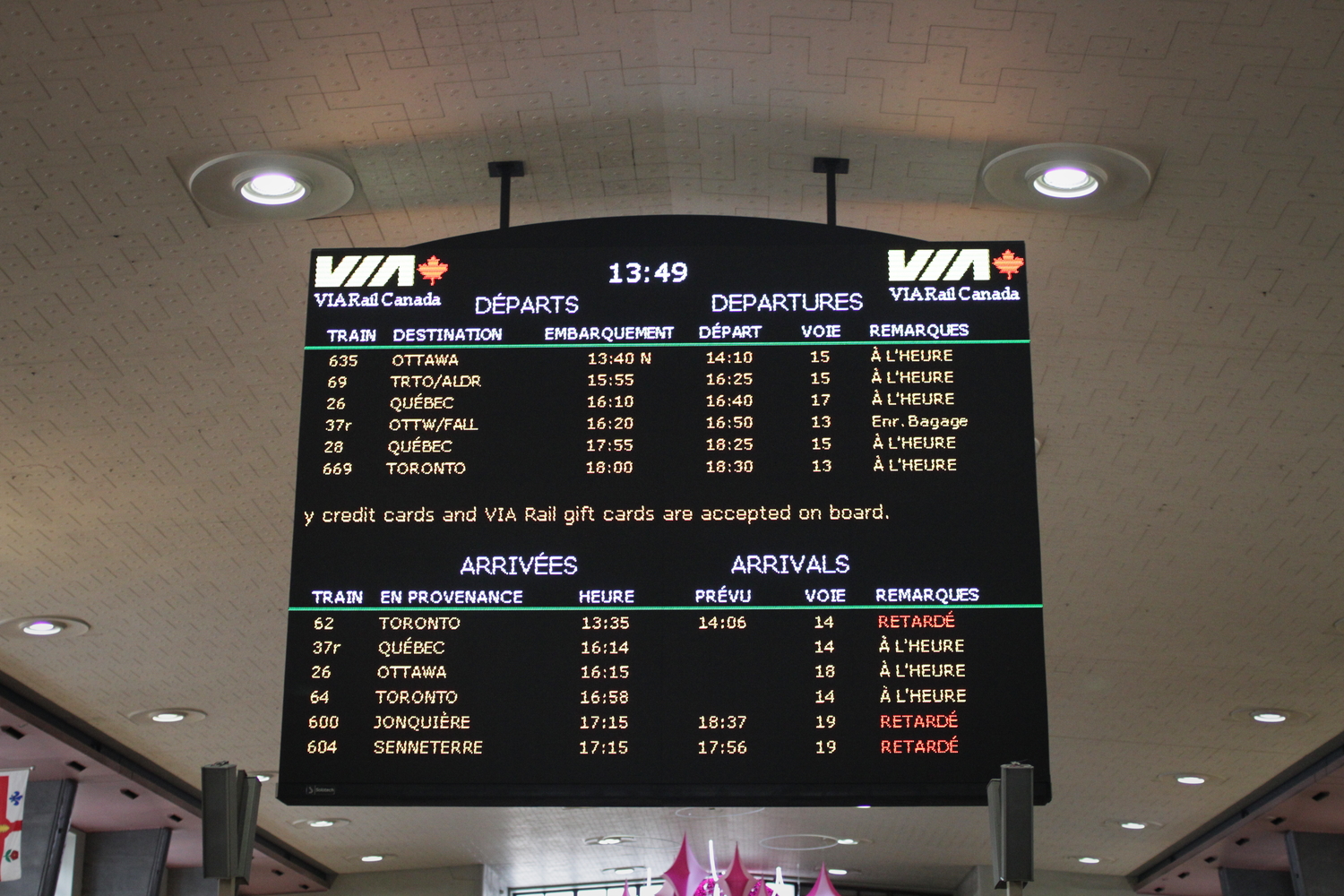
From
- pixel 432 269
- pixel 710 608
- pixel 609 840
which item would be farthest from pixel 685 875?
pixel 432 269

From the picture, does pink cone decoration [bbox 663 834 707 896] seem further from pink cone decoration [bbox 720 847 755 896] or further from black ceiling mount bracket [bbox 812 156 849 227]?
black ceiling mount bracket [bbox 812 156 849 227]

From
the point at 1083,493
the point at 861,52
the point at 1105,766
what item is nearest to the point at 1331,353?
the point at 1083,493

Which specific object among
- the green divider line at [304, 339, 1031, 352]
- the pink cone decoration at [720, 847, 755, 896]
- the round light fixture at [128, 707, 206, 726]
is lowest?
the pink cone decoration at [720, 847, 755, 896]

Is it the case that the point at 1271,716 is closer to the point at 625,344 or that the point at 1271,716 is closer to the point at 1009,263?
the point at 1009,263

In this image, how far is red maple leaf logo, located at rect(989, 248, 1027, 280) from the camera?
4.63 meters

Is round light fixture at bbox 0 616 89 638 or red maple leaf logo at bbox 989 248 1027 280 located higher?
red maple leaf logo at bbox 989 248 1027 280

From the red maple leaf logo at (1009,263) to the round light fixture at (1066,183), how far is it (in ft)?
0.93

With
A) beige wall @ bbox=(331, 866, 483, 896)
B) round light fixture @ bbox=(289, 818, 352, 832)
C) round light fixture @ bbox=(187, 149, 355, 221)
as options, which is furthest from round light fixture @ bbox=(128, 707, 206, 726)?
beige wall @ bbox=(331, 866, 483, 896)

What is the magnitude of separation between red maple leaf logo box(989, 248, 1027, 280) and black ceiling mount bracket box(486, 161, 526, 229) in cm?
150

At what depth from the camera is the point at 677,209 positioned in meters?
5.15

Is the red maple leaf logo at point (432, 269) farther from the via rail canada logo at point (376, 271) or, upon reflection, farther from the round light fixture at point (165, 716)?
the round light fixture at point (165, 716)

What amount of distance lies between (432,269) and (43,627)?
495 centimetres

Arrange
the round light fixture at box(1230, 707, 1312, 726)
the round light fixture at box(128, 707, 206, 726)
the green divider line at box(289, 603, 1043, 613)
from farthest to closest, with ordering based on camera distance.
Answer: the round light fixture at box(128, 707, 206, 726) < the round light fixture at box(1230, 707, 1312, 726) < the green divider line at box(289, 603, 1043, 613)

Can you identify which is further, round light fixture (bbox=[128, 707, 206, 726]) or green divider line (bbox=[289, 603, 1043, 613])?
round light fixture (bbox=[128, 707, 206, 726])
